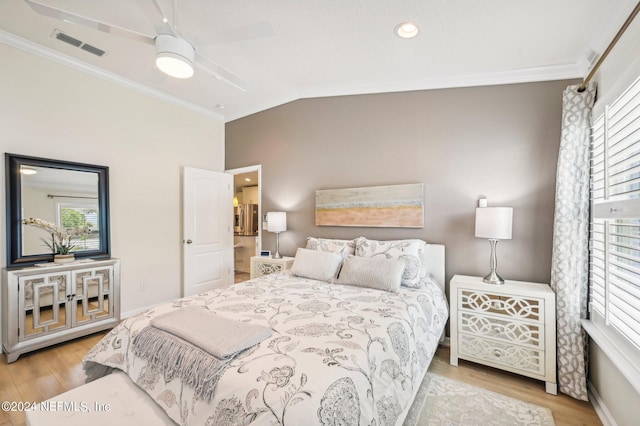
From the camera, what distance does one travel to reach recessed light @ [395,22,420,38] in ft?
7.14

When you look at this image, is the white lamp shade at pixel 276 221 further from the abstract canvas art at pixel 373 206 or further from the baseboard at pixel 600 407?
the baseboard at pixel 600 407

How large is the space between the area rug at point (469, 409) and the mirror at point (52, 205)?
3.56 metres

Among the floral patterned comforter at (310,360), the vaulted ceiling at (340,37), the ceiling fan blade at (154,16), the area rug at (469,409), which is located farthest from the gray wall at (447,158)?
the ceiling fan blade at (154,16)

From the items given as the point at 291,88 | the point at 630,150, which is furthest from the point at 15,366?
the point at 630,150

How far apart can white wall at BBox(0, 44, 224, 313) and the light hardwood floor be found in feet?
3.20

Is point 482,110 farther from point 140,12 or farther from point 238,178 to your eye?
point 238,178

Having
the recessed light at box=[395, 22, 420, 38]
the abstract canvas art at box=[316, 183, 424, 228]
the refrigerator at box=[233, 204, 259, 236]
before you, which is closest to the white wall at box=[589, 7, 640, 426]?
the recessed light at box=[395, 22, 420, 38]

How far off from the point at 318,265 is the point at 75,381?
2175mm

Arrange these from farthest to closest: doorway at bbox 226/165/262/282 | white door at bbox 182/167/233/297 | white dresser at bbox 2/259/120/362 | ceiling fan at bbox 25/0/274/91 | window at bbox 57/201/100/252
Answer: doorway at bbox 226/165/262/282
white door at bbox 182/167/233/297
window at bbox 57/201/100/252
white dresser at bbox 2/259/120/362
ceiling fan at bbox 25/0/274/91

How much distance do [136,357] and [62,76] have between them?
318cm

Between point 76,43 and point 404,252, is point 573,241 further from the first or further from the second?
point 76,43

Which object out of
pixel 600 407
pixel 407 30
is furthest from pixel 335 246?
pixel 600 407

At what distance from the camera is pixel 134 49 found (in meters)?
2.79

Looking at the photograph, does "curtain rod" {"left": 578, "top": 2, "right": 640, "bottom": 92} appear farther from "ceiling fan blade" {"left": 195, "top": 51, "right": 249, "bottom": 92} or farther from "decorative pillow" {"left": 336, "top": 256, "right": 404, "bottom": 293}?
"ceiling fan blade" {"left": 195, "top": 51, "right": 249, "bottom": 92}
